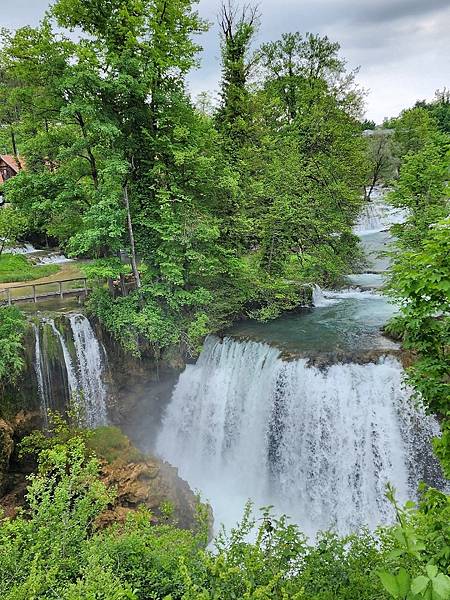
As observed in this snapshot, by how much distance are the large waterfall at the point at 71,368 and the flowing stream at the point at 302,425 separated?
2405 mm

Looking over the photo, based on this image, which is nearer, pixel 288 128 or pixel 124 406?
pixel 124 406

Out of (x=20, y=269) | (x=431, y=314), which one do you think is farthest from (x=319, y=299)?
(x=20, y=269)

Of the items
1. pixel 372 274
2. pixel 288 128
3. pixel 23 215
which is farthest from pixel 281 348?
pixel 288 128

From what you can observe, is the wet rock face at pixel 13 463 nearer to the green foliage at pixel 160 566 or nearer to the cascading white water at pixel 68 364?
the cascading white water at pixel 68 364

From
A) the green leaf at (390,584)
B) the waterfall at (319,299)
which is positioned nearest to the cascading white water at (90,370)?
the waterfall at (319,299)

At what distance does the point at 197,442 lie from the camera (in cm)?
1296

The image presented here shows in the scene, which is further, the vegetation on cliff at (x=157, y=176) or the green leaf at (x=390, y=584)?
the vegetation on cliff at (x=157, y=176)

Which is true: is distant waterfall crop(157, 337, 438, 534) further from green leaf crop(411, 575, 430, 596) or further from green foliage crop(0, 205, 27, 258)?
green leaf crop(411, 575, 430, 596)

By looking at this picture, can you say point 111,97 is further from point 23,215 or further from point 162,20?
point 23,215

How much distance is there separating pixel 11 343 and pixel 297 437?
7709mm

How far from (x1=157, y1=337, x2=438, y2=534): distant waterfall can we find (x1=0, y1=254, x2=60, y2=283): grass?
30.3 feet

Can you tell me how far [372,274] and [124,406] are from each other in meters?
13.2

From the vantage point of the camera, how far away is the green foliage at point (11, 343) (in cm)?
1048

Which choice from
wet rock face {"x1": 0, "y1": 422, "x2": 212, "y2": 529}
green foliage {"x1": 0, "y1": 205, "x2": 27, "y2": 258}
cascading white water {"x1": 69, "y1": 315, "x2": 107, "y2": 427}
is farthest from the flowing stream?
green foliage {"x1": 0, "y1": 205, "x2": 27, "y2": 258}
